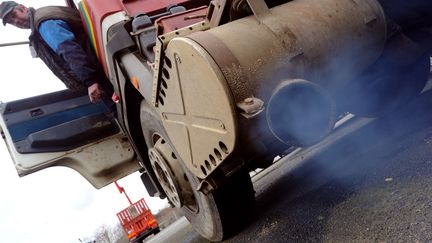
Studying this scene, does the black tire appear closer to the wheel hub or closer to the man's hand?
the wheel hub

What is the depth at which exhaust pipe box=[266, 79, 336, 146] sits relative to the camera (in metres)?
1.30

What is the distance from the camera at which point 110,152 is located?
9.98 ft

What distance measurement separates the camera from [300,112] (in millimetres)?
1400

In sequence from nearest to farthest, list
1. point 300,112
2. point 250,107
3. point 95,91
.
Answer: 1. point 250,107
2. point 300,112
3. point 95,91

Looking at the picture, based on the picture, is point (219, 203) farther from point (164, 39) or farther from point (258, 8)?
point (258, 8)

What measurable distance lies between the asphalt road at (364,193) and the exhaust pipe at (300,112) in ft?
1.76

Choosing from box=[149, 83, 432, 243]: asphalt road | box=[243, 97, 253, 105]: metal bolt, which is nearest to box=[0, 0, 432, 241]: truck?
box=[243, 97, 253, 105]: metal bolt

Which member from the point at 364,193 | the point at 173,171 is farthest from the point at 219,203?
the point at 364,193

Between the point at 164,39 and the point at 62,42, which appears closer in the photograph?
the point at 164,39

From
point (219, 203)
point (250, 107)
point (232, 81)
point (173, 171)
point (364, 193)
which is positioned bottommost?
point (364, 193)

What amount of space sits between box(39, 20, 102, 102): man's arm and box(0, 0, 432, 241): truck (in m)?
0.13

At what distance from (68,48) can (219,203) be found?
4.87ft

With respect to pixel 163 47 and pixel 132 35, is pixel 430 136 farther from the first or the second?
pixel 132 35

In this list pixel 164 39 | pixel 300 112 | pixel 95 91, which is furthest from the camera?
pixel 95 91
